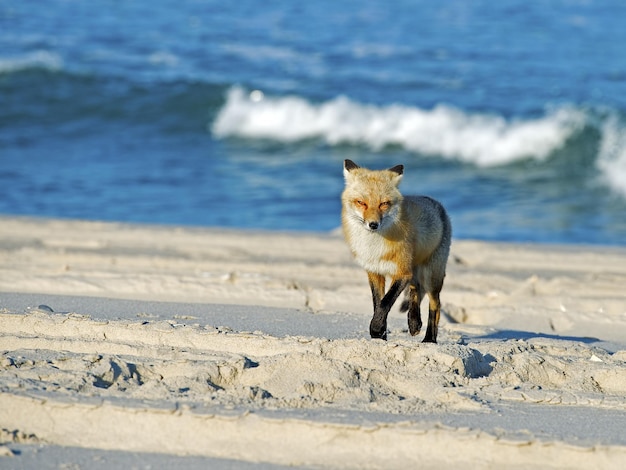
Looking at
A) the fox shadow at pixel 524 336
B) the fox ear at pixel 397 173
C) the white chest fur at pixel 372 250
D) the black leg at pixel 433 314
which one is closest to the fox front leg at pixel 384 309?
the white chest fur at pixel 372 250

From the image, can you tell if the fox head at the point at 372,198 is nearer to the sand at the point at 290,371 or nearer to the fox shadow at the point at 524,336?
the sand at the point at 290,371

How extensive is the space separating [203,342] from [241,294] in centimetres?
206

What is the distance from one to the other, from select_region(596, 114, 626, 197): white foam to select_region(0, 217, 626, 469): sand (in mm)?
6849

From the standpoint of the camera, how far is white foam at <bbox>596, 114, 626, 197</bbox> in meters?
15.3

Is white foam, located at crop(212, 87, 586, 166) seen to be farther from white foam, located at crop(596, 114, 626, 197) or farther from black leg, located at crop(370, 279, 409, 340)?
black leg, located at crop(370, 279, 409, 340)

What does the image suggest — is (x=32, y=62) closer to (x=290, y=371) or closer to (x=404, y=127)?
(x=404, y=127)

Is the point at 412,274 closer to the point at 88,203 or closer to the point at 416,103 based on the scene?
the point at 88,203

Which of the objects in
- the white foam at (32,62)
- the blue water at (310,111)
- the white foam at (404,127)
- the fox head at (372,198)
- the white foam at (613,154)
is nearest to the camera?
the fox head at (372,198)

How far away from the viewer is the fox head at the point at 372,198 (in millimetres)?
6012

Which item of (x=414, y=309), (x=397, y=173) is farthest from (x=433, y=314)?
(x=397, y=173)

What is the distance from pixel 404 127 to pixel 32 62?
9.54 meters

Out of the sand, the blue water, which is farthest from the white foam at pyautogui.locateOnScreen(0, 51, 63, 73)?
the sand

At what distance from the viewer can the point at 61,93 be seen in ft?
66.9

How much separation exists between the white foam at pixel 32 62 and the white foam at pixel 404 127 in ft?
16.1
